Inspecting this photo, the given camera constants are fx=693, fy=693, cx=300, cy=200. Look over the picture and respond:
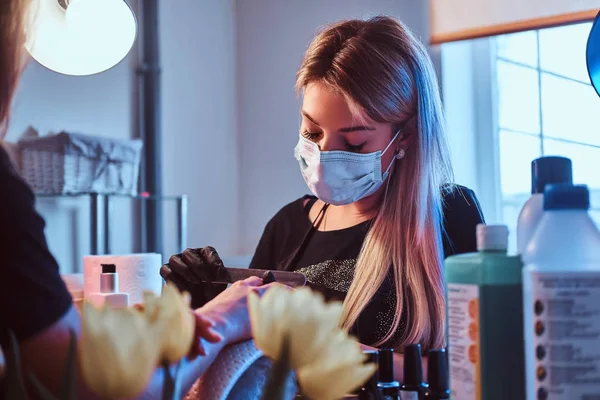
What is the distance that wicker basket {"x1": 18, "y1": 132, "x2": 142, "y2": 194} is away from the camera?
2182 mm

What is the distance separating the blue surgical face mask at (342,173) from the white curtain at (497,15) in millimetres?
1032

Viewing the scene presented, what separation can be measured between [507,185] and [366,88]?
1256 millimetres

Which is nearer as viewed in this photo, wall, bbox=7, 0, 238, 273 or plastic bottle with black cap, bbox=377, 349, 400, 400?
plastic bottle with black cap, bbox=377, 349, 400, 400

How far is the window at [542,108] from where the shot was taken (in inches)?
86.2

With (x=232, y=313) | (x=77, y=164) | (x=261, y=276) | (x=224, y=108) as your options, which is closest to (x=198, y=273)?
(x=261, y=276)

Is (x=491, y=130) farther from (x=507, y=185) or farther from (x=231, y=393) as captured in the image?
(x=231, y=393)

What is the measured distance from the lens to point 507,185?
2354 millimetres

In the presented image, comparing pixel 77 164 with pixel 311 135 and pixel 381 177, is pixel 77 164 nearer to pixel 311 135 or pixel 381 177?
pixel 311 135

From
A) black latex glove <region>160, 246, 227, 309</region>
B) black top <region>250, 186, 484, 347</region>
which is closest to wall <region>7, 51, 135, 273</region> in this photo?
black top <region>250, 186, 484, 347</region>

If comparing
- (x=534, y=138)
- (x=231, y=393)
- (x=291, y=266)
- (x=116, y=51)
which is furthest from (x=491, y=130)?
(x=231, y=393)

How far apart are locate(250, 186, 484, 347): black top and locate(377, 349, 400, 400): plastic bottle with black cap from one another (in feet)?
1.59

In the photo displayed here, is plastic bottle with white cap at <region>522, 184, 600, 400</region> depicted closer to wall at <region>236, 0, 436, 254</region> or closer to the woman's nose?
the woman's nose

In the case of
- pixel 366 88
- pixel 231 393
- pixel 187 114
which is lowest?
pixel 231 393

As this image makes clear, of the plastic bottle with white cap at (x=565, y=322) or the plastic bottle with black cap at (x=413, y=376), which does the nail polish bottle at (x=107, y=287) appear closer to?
the plastic bottle with black cap at (x=413, y=376)
